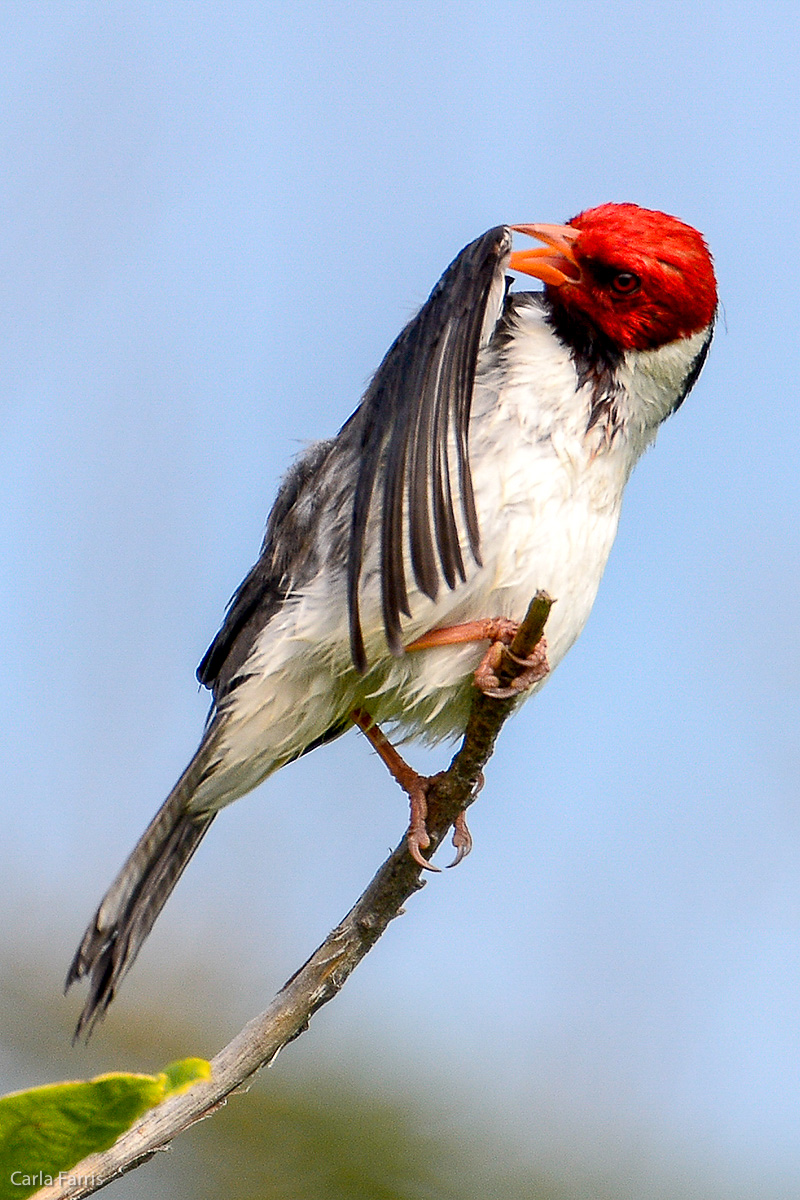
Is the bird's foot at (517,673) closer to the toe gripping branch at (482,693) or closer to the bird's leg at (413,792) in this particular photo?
the toe gripping branch at (482,693)

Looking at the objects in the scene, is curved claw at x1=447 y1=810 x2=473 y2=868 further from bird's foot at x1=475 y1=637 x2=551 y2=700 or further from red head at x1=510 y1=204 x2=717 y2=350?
red head at x1=510 y1=204 x2=717 y2=350

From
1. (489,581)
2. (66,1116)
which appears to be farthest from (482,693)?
(66,1116)

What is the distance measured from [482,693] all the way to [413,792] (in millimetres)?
596

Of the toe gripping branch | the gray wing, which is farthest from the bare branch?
the gray wing

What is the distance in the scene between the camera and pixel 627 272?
3.96 metres

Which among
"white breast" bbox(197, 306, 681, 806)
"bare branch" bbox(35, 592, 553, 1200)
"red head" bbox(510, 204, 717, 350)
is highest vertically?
"red head" bbox(510, 204, 717, 350)

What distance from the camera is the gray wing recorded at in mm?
3330

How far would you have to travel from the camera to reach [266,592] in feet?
13.6

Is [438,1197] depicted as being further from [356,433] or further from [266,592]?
[356,433]

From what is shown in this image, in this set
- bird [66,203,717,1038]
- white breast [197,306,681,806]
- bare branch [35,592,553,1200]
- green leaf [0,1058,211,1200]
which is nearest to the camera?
green leaf [0,1058,211,1200]

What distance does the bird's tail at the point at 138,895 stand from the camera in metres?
3.90

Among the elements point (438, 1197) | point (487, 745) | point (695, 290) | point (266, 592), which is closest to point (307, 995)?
point (487, 745)

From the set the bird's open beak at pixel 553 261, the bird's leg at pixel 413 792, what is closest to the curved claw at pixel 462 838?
the bird's leg at pixel 413 792

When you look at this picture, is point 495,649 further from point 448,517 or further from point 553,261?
point 553,261
